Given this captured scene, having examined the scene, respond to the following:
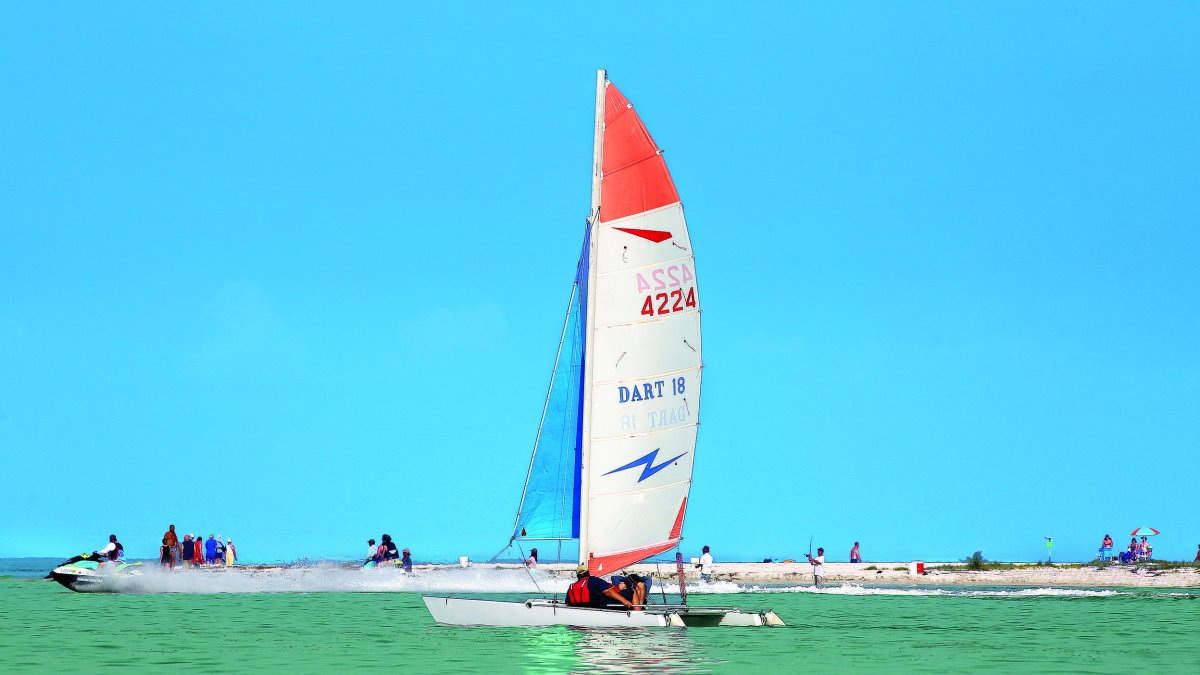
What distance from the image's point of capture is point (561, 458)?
3559 centimetres

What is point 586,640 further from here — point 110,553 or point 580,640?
point 110,553

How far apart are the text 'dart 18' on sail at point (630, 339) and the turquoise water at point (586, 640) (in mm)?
3074

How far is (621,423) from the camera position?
35.4m

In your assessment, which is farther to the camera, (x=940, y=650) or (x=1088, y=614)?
(x=1088, y=614)

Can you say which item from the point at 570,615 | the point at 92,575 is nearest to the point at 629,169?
the point at 570,615

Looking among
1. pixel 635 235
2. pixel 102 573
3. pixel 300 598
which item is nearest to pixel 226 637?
pixel 635 235

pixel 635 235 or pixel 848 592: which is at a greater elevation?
pixel 635 235

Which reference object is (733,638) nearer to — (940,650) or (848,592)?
(940,650)

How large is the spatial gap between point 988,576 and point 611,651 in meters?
48.6

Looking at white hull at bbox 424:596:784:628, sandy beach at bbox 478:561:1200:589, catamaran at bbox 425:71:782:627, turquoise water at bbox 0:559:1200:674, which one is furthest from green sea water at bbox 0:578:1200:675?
sandy beach at bbox 478:561:1200:589

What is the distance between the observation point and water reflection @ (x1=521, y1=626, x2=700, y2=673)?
2611 cm

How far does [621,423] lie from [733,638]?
5.99 meters

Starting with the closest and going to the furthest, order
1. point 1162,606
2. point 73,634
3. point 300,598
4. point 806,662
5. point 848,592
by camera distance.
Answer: point 806,662 < point 73,634 < point 1162,606 < point 300,598 < point 848,592

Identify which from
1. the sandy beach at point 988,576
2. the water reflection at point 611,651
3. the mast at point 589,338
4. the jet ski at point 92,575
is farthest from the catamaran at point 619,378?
the sandy beach at point 988,576
